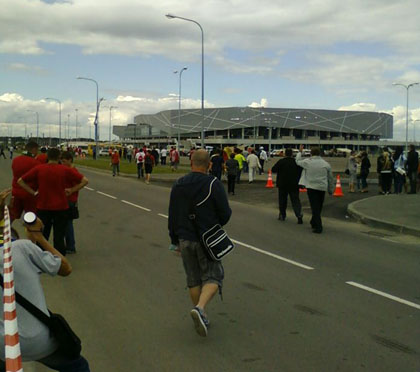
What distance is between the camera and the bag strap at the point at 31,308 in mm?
2613

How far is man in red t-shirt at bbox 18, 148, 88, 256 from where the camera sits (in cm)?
697

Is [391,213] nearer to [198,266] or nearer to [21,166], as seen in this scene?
[21,166]

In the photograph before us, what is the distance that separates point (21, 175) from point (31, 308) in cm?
558

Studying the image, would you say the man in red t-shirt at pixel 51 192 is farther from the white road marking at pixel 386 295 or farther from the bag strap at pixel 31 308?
the bag strap at pixel 31 308

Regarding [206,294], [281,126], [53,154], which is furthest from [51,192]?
[281,126]

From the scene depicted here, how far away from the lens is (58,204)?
7.01m

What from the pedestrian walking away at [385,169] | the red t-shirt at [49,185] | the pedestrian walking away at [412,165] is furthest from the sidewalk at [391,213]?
the red t-shirt at [49,185]

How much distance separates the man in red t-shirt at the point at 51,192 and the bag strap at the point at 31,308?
14.4 feet

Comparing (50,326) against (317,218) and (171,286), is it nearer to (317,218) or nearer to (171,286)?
(171,286)

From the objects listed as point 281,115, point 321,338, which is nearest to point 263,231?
point 321,338

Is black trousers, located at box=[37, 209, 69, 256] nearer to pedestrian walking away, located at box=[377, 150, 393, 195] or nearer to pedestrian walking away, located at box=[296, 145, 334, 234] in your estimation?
pedestrian walking away, located at box=[296, 145, 334, 234]

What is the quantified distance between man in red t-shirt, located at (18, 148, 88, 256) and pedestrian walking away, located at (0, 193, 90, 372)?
4.13m

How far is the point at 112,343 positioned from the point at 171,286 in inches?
80.6

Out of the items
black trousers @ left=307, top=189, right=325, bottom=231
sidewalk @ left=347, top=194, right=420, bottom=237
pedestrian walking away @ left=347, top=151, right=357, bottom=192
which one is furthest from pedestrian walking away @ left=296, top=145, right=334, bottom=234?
pedestrian walking away @ left=347, top=151, right=357, bottom=192
